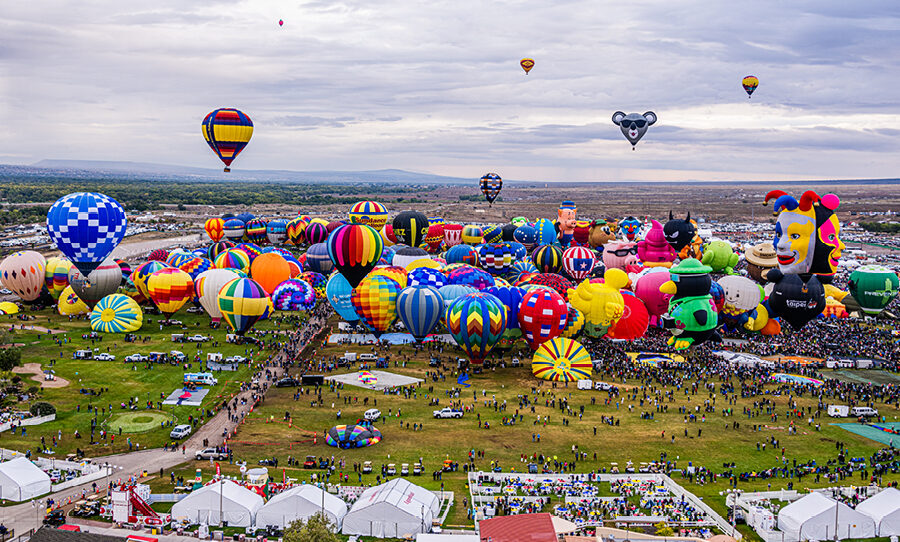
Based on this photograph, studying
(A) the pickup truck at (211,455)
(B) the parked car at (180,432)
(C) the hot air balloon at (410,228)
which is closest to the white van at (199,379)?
(B) the parked car at (180,432)

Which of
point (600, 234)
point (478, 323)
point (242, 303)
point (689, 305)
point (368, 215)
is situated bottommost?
point (478, 323)

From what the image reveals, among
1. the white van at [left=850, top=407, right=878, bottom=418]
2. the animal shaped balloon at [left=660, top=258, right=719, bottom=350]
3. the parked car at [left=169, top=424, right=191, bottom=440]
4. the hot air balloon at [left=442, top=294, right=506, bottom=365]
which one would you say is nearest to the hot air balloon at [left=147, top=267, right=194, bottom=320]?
the hot air balloon at [left=442, top=294, right=506, bottom=365]

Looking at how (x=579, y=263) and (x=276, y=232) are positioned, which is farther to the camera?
(x=276, y=232)

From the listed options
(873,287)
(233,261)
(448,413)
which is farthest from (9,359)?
(873,287)

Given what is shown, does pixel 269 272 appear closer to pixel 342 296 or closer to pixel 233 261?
pixel 233 261

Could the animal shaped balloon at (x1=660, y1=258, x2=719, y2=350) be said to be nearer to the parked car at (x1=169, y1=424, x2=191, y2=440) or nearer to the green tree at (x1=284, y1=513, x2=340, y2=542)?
the parked car at (x1=169, y1=424, x2=191, y2=440)

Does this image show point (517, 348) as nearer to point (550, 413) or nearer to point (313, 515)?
point (550, 413)
